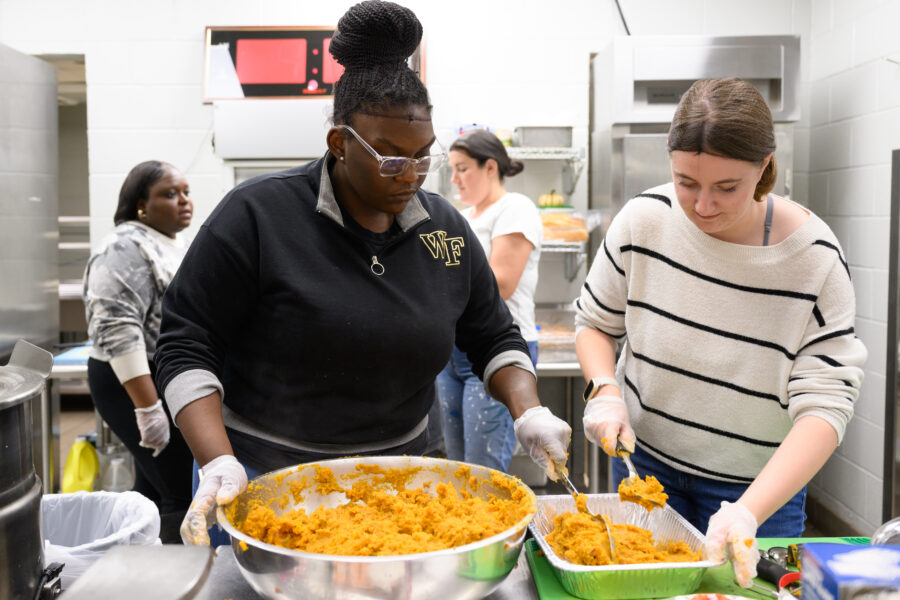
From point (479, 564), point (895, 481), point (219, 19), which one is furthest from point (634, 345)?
point (219, 19)

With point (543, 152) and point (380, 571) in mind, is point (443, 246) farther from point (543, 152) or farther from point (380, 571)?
point (543, 152)

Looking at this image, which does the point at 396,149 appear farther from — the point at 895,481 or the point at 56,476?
the point at 56,476

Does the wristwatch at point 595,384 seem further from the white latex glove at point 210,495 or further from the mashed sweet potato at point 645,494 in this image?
the white latex glove at point 210,495

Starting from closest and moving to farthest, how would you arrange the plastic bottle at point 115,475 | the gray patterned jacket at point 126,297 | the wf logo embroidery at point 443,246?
the wf logo embroidery at point 443,246
the gray patterned jacket at point 126,297
the plastic bottle at point 115,475

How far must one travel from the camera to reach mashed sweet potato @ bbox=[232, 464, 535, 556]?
3.41ft

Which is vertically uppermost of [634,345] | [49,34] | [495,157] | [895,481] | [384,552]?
[49,34]

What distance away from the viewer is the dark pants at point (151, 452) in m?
2.73

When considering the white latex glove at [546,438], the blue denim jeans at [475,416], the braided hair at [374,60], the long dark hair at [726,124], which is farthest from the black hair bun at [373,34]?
the blue denim jeans at [475,416]

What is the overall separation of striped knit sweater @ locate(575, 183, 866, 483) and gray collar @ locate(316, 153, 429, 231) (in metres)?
0.44

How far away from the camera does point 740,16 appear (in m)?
3.85

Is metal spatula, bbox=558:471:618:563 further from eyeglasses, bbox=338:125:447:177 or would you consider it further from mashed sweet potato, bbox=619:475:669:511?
eyeglasses, bbox=338:125:447:177

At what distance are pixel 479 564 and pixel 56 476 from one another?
350cm

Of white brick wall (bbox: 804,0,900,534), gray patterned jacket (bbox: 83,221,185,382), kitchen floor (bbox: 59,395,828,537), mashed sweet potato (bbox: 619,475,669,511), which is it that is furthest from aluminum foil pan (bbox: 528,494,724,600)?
kitchen floor (bbox: 59,395,828,537)

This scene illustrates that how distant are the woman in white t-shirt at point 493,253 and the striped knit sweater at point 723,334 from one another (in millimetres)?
1214
